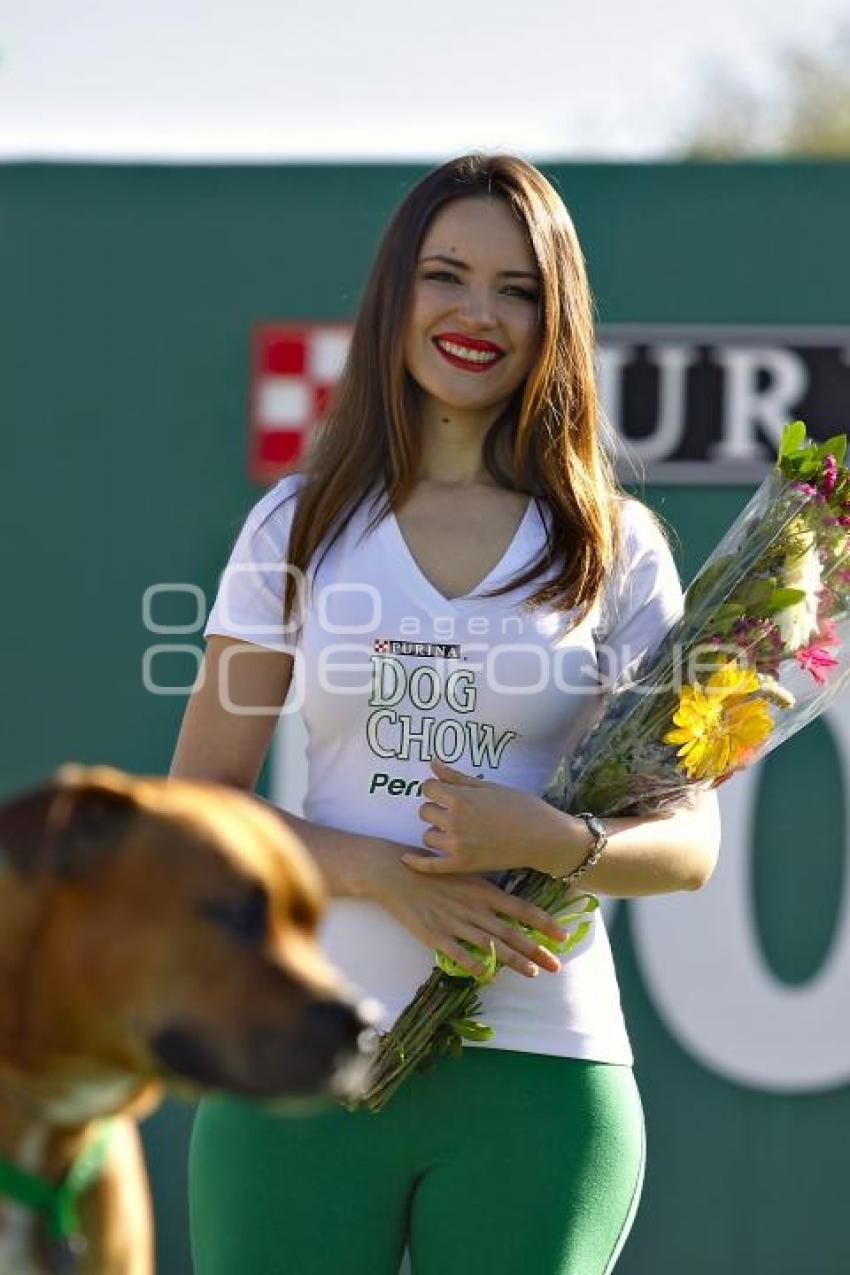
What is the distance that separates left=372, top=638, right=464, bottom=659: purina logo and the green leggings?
1.58 feet

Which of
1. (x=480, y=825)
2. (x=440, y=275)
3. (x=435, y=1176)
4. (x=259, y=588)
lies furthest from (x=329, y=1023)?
(x=440, y=275)

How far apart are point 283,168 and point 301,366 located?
1.60 feet

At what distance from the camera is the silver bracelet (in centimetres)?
271

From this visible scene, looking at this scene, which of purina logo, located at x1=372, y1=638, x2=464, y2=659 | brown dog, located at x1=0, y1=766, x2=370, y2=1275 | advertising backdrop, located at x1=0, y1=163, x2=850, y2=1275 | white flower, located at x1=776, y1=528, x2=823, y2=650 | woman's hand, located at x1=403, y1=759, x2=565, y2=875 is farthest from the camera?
advertising backdrop, located at x1=0, y1=163, x2=850, y2=1275

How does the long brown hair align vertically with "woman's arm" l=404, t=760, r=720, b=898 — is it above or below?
above

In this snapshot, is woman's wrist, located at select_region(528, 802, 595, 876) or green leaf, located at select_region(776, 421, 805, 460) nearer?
woman's wrist, located at select_region(528, 802, 595, 876)

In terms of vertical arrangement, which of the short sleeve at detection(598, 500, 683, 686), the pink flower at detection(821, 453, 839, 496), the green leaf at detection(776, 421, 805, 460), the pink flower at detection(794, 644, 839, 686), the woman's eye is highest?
the woman's eye

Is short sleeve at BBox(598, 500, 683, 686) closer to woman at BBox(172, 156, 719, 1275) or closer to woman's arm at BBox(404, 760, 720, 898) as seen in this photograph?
woman at BBox(172, 156, 719, 1275)

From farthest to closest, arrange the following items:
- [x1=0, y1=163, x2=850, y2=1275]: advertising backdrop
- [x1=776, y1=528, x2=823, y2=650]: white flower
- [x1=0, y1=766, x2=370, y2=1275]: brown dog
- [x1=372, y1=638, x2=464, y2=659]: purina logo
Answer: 1. [x1=0, y1=163, x2=850, y2=1275]: advertising backdrop
2. [x1=776, y1=528, x2=823, y2=650]: white flower
3. [x1=372, y1=638, x2=464, y2=659]: purina logo
4. [x1=0, y1=766, x2=370, y2=1275]: brown dog

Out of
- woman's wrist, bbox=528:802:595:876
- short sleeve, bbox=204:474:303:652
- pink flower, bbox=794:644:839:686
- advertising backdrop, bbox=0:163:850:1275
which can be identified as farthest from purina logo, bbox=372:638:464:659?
advertising backdrop, bbox=0:163:850:1275

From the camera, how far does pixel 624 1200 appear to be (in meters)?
2.74

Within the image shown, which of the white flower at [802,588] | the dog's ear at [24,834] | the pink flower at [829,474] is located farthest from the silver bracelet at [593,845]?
the dog's ear at [24,834]

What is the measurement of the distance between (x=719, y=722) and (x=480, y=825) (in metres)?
0.36

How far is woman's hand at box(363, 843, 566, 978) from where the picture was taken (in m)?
2.68
